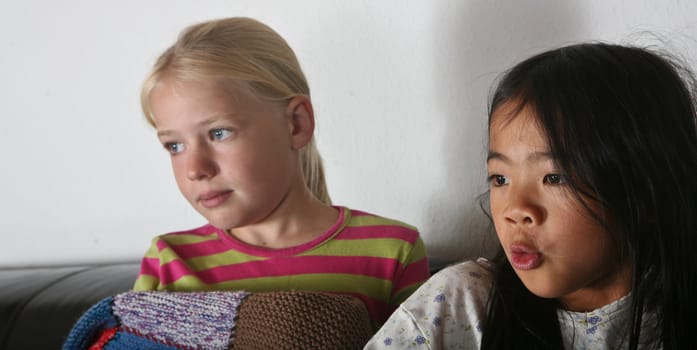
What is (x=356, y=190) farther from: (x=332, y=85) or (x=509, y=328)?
(x=509, y=328)

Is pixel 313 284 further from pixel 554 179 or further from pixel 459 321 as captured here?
pixel 554 179

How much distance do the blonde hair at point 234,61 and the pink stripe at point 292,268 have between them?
0.23 meters

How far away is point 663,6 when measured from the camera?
109 centimetres

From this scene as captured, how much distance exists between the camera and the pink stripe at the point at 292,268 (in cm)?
110

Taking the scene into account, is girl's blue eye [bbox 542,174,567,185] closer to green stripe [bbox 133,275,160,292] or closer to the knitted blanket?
the knitted blanket

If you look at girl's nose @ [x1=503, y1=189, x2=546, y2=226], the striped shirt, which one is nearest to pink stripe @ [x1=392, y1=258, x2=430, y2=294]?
the striped shirt

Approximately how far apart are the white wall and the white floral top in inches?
12.6

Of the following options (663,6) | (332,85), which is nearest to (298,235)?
(332,85)

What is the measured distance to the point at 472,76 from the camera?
46.7 inches

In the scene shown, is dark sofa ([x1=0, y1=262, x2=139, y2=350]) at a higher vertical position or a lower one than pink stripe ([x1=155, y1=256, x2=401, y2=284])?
lower

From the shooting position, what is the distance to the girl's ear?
1090 mm

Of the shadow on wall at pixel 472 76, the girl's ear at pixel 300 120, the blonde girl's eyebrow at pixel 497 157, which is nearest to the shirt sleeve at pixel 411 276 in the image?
the shadow on wall at pixel 472 76

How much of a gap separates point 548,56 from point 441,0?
0.40 m

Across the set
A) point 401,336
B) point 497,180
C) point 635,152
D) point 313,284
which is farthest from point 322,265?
point 635,152
